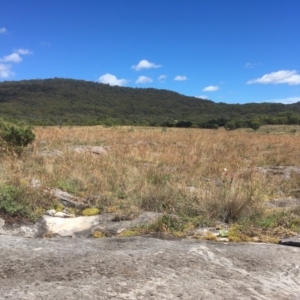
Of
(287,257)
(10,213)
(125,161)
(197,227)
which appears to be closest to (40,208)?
(10,213)

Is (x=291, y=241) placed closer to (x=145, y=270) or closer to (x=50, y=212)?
(x=145, y=270)

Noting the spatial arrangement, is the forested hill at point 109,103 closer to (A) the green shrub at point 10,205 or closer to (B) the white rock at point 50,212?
(B) the white rock at point 50,212

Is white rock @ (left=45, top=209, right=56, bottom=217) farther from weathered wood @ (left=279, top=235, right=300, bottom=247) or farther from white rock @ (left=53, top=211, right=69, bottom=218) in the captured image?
weathered wood @ (left=279, top=235, right=300, bottom=247)

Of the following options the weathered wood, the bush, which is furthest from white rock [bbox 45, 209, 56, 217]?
the bush

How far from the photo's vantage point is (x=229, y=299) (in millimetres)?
2471

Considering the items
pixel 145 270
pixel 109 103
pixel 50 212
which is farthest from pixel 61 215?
pixel 109 103

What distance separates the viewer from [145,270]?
9.36 feet

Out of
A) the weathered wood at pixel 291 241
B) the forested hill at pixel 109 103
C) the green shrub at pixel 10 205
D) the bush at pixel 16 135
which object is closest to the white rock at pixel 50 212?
the green shrub at pixel 10 205

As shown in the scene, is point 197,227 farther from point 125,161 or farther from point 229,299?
point 125,161

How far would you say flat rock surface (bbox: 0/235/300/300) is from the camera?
2518 mm

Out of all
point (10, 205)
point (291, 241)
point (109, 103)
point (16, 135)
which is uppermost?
point (109, 103)

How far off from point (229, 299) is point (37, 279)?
4.54 feet

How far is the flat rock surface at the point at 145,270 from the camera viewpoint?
252 cm

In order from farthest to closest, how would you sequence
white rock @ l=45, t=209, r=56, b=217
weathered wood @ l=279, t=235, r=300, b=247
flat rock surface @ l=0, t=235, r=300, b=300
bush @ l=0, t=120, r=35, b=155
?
bush @ l=0, t=120, r=35, b=155 < white rock @ l=45, t=209, r=56, b=217 < weathered wood @ l=279, t=235, r=300, b=247 < flat rock surface @ l=0, t=235, r=300, b=300
